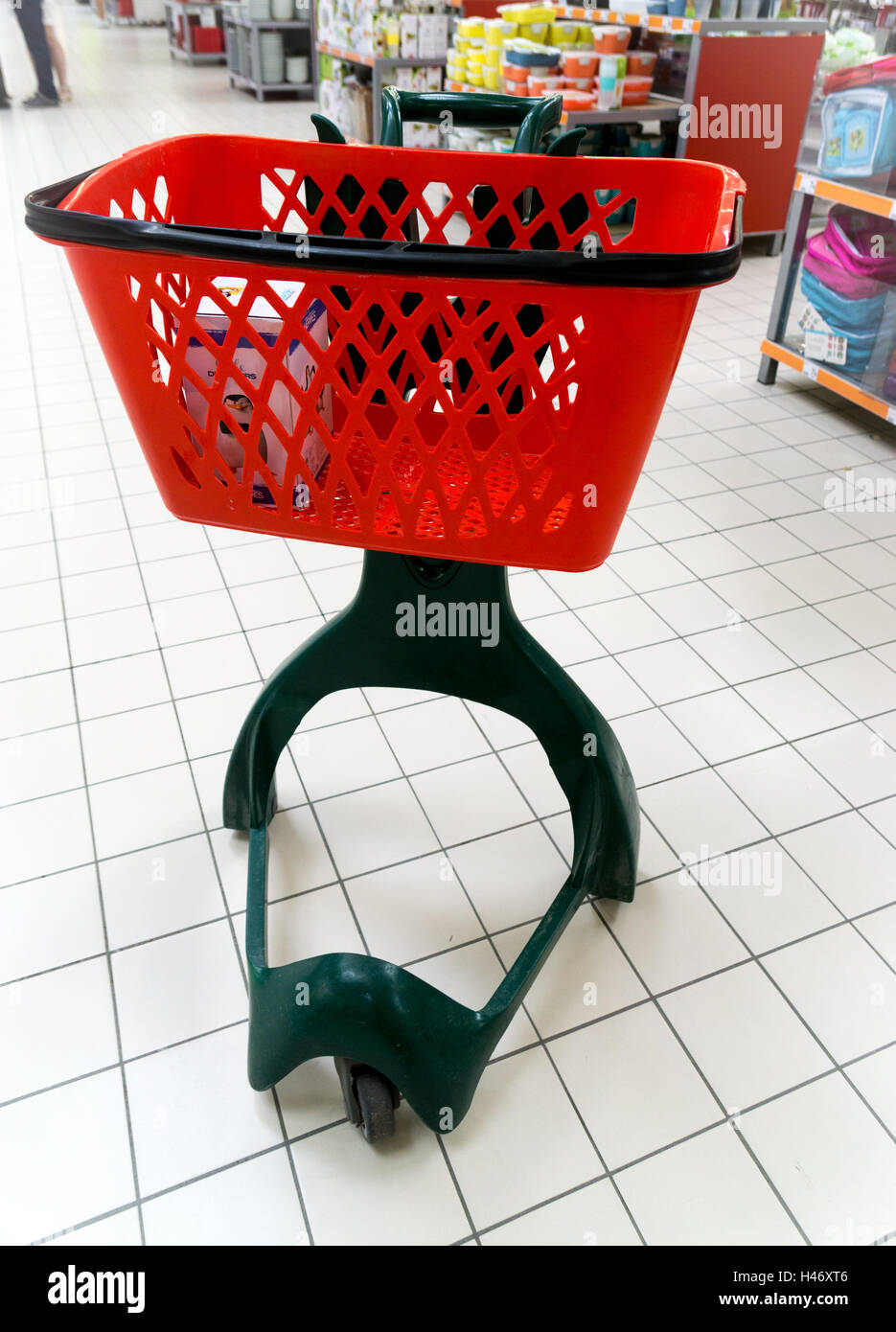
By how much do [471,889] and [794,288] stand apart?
→ 2.73 metres

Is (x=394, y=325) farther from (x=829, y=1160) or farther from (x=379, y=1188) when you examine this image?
(x=829, y=1160)

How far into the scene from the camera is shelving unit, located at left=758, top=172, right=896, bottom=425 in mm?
2949

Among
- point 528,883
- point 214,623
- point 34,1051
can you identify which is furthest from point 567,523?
point 214,623

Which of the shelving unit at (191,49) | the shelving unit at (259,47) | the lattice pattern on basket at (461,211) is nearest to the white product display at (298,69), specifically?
the shelving unit at (259,47)

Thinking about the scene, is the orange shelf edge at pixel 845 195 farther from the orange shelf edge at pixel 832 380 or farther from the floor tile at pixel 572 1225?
the floor tile at pixel 572 1225

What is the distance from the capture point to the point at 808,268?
3.24 m

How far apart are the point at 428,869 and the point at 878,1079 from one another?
30.9 inches

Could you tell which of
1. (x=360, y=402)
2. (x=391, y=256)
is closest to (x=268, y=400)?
(x=360, y=402)

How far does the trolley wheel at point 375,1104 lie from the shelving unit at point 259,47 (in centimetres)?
913

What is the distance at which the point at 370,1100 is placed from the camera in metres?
1.26

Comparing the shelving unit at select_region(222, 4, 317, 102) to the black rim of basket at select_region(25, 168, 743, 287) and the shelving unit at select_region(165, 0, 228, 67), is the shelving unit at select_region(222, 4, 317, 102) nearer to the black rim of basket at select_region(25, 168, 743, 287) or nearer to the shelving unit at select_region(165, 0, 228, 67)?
the shelving unit at select_region(165, 0, 228, 67)

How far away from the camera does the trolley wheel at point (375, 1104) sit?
49.5 inches

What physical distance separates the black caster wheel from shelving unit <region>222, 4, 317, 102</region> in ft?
29.9
